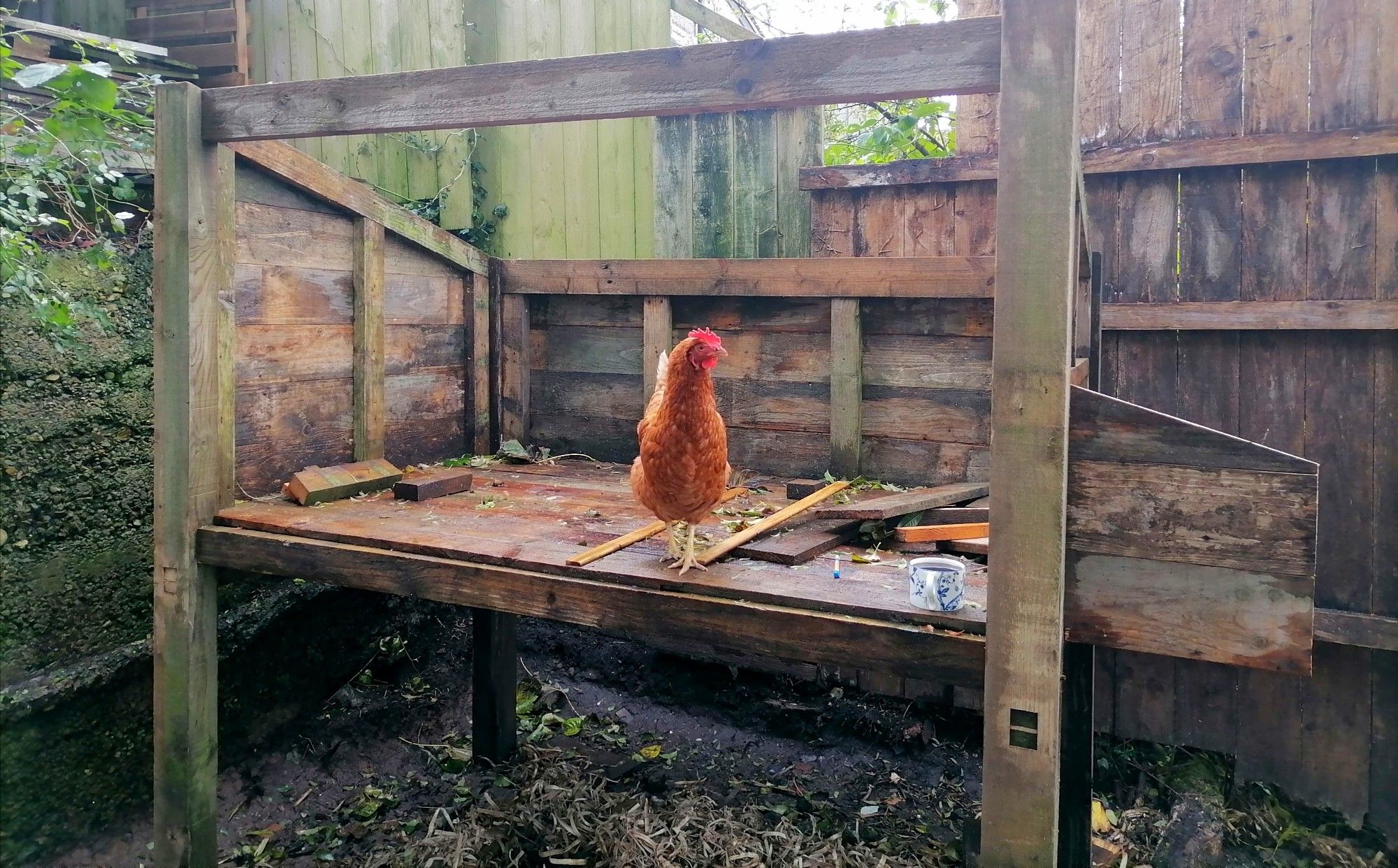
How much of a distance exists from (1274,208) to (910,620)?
7.94 feet

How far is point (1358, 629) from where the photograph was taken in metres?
3.24

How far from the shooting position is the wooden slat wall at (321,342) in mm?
3012

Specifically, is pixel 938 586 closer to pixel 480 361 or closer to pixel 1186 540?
pixel 1186 540

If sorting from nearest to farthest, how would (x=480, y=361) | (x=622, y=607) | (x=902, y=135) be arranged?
(x=622, y=607) < (x=480, y=361) < (x=902, y=135)

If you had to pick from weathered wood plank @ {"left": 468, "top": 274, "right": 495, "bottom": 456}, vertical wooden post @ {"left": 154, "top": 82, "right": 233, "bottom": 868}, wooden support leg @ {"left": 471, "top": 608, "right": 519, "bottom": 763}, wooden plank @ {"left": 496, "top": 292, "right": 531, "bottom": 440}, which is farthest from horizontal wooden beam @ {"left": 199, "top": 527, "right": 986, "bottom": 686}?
wooden plank @ {"left": 496, "top": 292, "right": 531, "bottom": 440}

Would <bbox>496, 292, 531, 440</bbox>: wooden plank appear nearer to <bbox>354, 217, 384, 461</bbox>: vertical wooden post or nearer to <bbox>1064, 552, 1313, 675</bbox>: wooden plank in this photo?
<bbox>354, 217, 384, 461</bbox>: vertical wooden post

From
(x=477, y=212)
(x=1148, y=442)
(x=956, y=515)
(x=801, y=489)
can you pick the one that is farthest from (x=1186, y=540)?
(x=477, y=212)

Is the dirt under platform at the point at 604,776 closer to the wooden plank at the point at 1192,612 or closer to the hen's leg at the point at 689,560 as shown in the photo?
the hen's leg at the point at 689,560

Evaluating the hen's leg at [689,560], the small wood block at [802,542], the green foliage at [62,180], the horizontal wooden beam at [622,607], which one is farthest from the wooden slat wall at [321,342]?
Answer: the small wood block at [802,542]

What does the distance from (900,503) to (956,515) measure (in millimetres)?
165

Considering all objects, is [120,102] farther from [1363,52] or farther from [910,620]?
[1363,52]

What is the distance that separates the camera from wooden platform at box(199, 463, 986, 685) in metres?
1.98

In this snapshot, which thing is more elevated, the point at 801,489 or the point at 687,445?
the point at 687,445

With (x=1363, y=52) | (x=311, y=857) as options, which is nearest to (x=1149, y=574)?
(x=1363, y=52)
